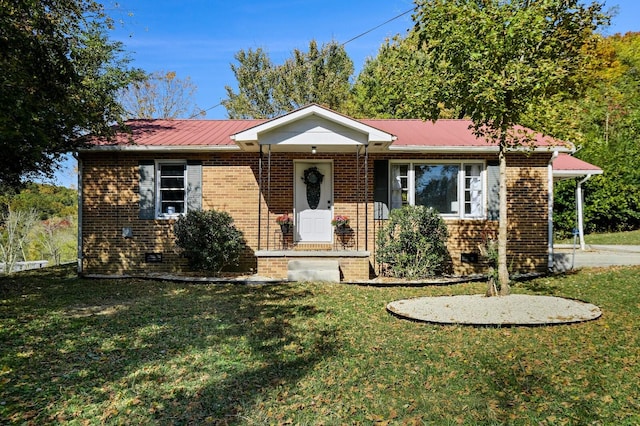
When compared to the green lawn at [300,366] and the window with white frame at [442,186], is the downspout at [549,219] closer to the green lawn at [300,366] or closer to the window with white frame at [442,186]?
the window with white frame at [442,186]

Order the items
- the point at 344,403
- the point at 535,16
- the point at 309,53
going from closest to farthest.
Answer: the point at 344,403
the point at 535,16
the point at 309,53

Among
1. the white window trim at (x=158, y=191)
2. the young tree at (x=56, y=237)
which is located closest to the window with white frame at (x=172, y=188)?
the white window trim at (x=158, y=191)

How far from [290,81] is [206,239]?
20293 millimetres

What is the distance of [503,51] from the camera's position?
20.8 ft

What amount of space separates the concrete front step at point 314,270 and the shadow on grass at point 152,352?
1.22m

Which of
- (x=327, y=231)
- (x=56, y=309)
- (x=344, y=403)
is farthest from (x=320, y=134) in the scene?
(x=344, y=403)

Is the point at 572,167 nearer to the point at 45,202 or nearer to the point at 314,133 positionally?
the point at 314,133

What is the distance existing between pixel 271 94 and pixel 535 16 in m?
24.3

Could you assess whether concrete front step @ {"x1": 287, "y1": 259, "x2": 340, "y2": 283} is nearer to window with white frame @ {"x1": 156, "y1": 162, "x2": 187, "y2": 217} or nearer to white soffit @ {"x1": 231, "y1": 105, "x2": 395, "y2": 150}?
white soffit @ {"x1": 231, "y1": 105, "x2": 395, "y2": 150}

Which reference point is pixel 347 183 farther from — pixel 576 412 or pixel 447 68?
pixel 576 412

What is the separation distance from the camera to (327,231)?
11.1 meters

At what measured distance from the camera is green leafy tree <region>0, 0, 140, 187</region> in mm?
7098

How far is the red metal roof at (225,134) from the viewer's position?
10.5 metres

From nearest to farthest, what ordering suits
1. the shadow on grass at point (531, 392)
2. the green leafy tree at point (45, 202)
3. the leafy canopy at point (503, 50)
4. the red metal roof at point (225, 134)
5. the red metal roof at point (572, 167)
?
the shadow on grass at point (531, 392), the leafy canopy at point (503, 50), the red metal roof at point (225, 134), the red metal roof at point (572, 167), the green leafy tree at point (45, 202)
